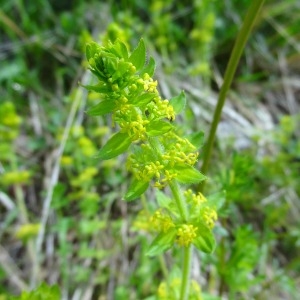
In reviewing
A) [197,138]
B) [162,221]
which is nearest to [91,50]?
[197,138]

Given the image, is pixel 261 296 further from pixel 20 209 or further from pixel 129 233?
pixel 20 209

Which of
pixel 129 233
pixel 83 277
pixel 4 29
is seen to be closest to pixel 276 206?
pixel 129 233

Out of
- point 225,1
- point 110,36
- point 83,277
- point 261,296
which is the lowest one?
point 261,296

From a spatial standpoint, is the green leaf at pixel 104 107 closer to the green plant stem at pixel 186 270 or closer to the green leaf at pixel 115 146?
the green leaf at pixel 115 146

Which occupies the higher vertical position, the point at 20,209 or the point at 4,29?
the point at 4,29

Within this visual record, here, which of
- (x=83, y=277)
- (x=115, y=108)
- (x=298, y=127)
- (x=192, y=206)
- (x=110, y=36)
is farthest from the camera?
(x=298, y=127)

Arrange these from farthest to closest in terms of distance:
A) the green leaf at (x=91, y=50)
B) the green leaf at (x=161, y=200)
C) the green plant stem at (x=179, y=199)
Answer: the green leaf at (x=161, y=200), the green plant stem at (x=179, y=199), the green leaf at (x=91, y=50)

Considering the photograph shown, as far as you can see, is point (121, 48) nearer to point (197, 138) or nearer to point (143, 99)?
point (143, 99)

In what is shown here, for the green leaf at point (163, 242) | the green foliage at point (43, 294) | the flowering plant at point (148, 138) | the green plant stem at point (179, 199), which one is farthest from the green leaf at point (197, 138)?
the green foliage at point (43, 294)
